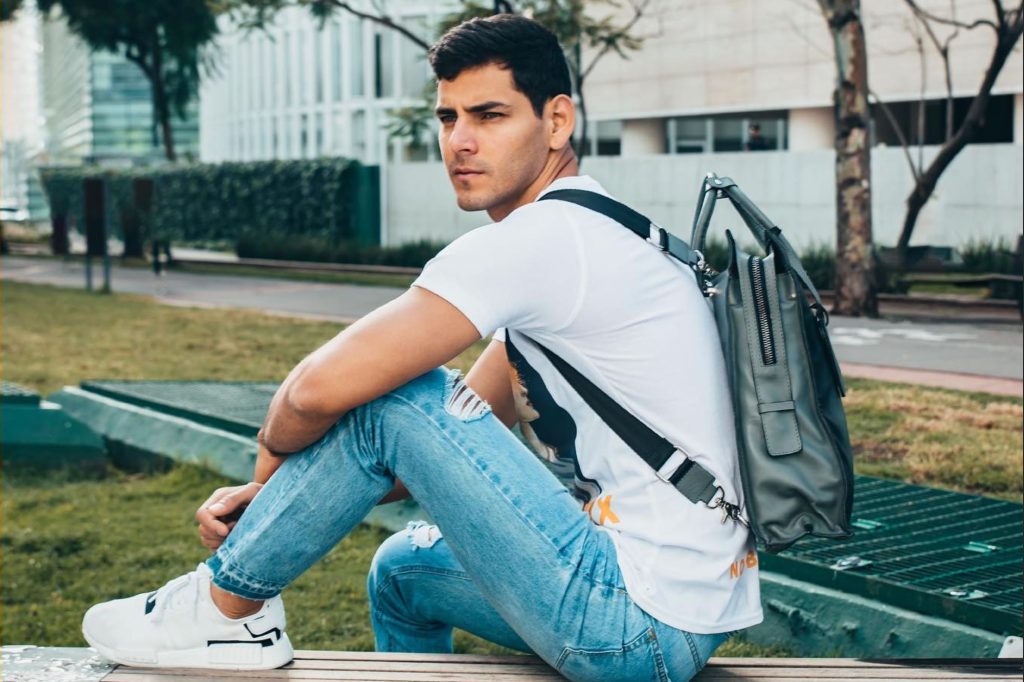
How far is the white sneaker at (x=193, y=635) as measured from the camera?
2.63m

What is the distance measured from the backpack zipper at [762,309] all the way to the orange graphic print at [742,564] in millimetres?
389

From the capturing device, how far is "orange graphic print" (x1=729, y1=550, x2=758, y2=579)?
2473 mm

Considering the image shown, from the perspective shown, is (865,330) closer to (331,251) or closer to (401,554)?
(401,554)

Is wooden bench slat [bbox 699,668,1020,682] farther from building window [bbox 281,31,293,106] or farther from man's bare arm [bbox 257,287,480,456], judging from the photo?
building window [bbox 281,31,293,106]

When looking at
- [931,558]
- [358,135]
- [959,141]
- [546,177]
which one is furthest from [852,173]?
[358,135]

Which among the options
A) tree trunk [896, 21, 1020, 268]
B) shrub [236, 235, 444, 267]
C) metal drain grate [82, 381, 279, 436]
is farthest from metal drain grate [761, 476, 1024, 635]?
shrub [236, 235, 444, 267]

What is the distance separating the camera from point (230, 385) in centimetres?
830

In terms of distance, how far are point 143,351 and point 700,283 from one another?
10315 mm

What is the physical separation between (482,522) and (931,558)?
225 centimetres

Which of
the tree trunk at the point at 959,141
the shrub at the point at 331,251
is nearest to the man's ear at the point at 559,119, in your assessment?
the tree trunk at the point at 959,141

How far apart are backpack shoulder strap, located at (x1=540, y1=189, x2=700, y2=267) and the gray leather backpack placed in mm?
28

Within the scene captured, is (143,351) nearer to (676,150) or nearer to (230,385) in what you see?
(230,385)

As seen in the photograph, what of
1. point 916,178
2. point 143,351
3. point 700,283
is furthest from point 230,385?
point 916,178

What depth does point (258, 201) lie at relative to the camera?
30.9 metres
